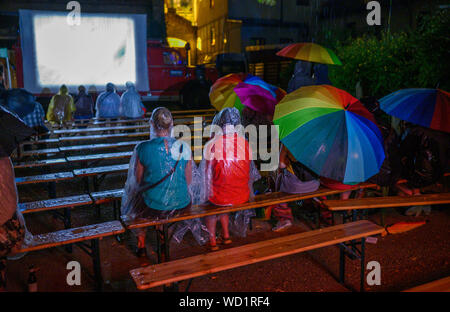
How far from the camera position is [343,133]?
321 cm

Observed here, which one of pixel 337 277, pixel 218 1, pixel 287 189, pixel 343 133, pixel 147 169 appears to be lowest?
pixel 337 277

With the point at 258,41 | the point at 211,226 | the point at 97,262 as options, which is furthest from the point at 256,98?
the point at 258,41

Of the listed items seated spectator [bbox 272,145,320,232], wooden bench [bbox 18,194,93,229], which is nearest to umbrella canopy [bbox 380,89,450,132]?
seated spectator [bbox 272,145,320,232]

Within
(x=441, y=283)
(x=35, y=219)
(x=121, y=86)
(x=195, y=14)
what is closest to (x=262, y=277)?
(x=441, y=283)

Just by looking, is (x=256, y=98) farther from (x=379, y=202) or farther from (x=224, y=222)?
(x=379, y=202)

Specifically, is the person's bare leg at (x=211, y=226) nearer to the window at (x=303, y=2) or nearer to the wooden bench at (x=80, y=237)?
the wooden bench at (x=80, y=237)

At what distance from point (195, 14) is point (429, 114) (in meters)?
27.7

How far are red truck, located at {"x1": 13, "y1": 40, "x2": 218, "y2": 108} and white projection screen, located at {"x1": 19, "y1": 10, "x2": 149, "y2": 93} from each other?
0.28 m

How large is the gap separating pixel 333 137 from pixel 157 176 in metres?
1.63

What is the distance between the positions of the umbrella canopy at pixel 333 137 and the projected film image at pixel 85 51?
1141 centimetres

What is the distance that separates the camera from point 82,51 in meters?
13.2

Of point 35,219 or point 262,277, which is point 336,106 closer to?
point 262,277

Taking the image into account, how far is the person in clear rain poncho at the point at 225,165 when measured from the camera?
3396 mm

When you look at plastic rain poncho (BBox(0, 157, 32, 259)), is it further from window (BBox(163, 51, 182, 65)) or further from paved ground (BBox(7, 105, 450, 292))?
window (BBox(163, 51, 182, 65))
